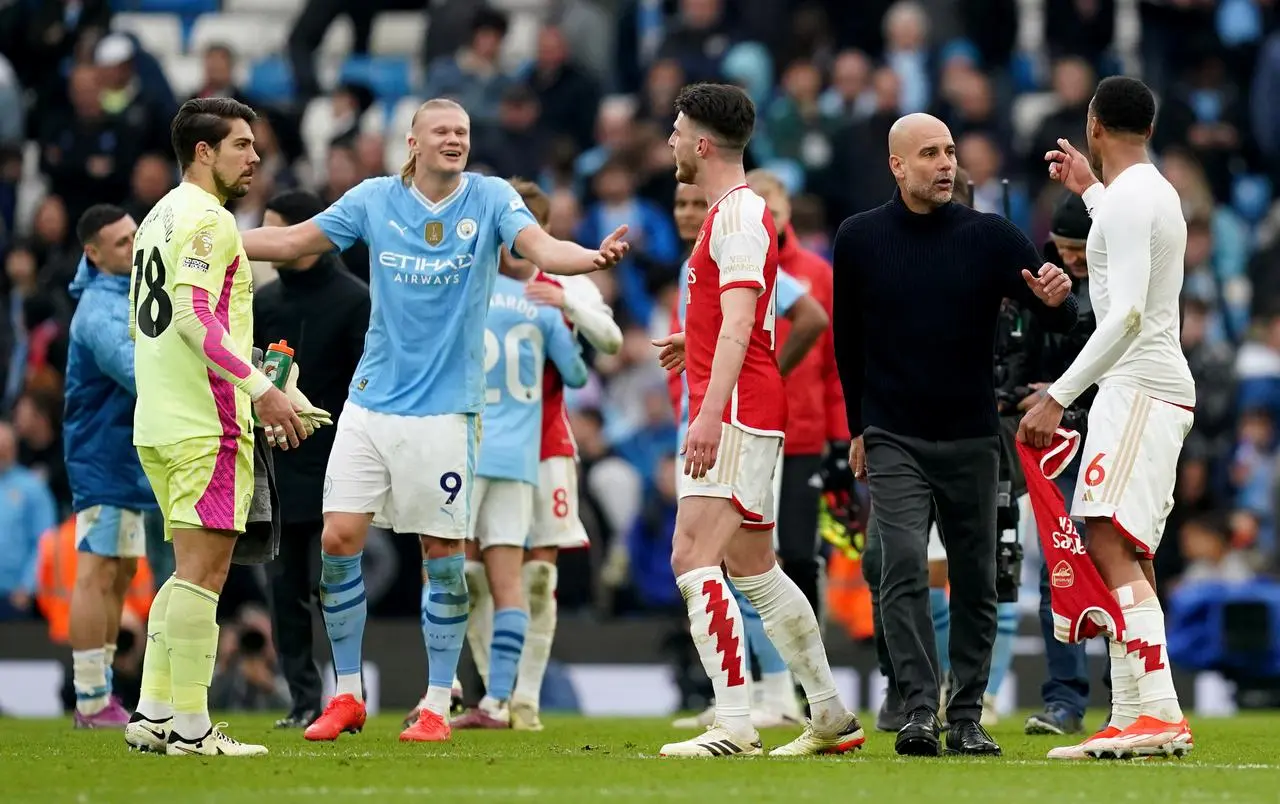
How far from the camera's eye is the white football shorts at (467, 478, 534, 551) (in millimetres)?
11227

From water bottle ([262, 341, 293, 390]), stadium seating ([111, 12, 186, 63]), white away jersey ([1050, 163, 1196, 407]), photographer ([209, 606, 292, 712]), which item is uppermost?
stadium seating ([111, 12, 186, 63])

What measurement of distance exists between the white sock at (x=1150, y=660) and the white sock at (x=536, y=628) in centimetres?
391

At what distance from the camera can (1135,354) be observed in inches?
339

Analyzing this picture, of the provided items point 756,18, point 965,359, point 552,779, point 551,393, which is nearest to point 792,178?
point 756,18

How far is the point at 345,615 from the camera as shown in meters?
9.89

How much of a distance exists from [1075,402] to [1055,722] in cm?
167

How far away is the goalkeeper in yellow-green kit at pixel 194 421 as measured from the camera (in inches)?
342

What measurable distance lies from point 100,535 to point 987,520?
16.7ft

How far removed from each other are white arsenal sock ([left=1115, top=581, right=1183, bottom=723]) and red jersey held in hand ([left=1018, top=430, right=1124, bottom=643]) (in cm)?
9

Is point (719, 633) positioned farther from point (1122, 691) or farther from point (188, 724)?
point (188, 724)

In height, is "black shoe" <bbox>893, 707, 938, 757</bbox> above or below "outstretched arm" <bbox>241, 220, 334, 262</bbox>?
below

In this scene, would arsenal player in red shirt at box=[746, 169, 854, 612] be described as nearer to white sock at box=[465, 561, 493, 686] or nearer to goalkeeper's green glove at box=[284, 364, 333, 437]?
white sock at box=[465, 561, 493, 686]

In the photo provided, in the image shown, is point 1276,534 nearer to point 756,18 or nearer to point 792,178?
point 792,178

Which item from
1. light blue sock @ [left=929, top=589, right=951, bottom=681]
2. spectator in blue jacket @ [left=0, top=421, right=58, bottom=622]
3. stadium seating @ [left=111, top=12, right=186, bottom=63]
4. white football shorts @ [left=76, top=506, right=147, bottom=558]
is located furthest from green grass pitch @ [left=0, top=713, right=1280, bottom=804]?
stadium seating @ [left=111, top=12, right=186, bottom=63]
